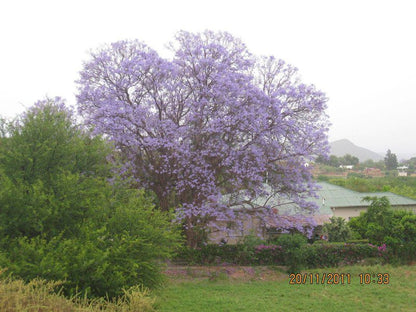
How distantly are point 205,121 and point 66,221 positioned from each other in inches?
264

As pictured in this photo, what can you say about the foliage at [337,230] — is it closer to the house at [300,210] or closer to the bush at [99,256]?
the house at [300,210]

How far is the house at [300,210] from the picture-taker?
41.6ft

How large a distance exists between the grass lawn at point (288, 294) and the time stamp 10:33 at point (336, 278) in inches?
4.0

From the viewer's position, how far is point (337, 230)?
1460 centimetres

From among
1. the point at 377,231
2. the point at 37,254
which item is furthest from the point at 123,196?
the point at 377,231

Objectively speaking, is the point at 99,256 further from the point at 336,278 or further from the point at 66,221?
the point at 336,278

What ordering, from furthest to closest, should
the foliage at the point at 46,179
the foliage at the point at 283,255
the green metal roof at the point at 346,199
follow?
the green metal roof at the point at 346,199 < the foliage at the point at 283,255 < the foliage at the point at 46,179

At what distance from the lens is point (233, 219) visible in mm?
11953

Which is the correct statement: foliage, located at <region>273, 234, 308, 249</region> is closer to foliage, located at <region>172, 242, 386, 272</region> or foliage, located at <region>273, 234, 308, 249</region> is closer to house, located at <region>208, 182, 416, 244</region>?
foliage, located at <region>172, 242, 386, 272</region>

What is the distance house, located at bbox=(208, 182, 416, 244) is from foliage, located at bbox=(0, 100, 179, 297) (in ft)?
20.1

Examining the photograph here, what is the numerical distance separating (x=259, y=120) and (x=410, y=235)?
721 cm

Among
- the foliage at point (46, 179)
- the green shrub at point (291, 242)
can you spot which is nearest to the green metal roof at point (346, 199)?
the green shrub at point (291, 242)

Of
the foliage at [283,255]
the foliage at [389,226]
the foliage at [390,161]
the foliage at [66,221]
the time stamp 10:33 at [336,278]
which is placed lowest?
the time stamp 10:33 at [336,278]

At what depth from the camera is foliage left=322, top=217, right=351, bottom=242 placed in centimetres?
1438
